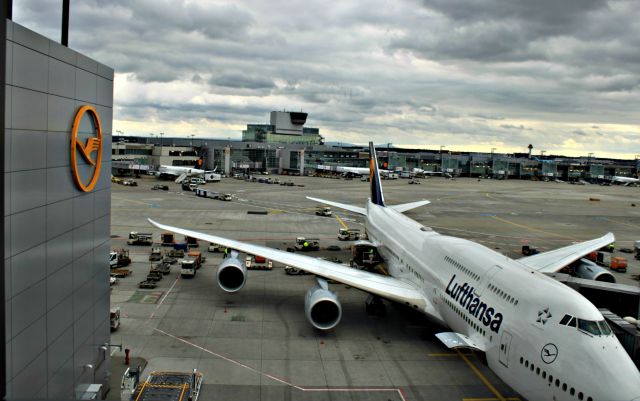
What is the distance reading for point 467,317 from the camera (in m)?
23.0

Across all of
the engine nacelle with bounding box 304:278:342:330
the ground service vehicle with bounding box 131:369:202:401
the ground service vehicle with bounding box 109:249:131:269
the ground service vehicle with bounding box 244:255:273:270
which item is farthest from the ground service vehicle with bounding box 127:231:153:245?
the ground service vehicle with bounding box 131:369:202:401

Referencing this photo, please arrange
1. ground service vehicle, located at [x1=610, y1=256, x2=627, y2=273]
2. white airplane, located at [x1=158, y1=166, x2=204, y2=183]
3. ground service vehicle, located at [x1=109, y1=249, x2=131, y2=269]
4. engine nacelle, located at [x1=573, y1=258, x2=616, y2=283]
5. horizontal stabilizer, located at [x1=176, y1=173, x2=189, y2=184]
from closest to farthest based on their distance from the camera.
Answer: engine nacelle, located at [x1=573, y1=258, x2=616, y2=283], ground service vehicle, located at [x1=109, y1=249, x2=131, y2=269], ground service vehicle, located at [x1=610, y1=256, x2=627, y2=273], horizontal stabilizer, located at [x1=176, y1=173, x2=189, y2=184], white airplane, located at [x1=158, y1=166, x2=204, y2=183]

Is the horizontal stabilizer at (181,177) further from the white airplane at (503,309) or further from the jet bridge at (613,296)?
the jet bridge at (613,296)

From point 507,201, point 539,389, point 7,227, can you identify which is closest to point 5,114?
point 7,227

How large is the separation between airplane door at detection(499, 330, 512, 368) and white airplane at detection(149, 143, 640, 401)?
4 cm

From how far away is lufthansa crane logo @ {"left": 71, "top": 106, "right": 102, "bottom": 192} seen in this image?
15.6m

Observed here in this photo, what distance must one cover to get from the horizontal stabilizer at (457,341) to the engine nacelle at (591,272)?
64.1ft

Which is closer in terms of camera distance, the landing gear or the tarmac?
the tarmac

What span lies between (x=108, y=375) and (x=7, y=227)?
34.7 feet

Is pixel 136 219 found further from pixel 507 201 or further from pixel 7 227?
pixel 507 201

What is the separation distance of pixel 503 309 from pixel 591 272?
2184 centimetres

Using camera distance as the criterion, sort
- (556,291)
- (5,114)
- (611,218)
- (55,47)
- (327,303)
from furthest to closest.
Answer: (611,218) < (327,303) < (556,291) < (55,47) < (5,114)

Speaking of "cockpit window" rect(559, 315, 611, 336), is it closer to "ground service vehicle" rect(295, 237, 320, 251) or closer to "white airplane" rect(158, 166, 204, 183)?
"ground service vehicle" rect(295, 237, 320, 251)

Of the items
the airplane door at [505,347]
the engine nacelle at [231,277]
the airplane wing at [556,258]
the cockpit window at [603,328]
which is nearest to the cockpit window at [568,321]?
the cockpit window at [603,328]
